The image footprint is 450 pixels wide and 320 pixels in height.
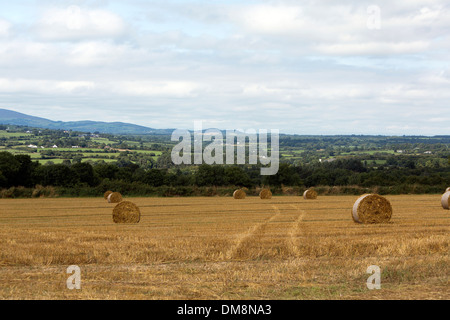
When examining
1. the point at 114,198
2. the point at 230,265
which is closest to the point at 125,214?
the point at 230,265

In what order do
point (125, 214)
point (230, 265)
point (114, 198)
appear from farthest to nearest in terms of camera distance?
point (114, 198)
point (125, 214)
point (230, 265)

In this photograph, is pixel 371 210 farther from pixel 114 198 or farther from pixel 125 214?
pixel 114 198

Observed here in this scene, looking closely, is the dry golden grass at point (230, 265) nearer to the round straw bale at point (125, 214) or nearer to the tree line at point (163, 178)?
the round straw bale at point (125, 214)

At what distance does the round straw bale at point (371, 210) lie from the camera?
22000mm

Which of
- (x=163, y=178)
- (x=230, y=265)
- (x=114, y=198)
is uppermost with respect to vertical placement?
(x=230, y=265)

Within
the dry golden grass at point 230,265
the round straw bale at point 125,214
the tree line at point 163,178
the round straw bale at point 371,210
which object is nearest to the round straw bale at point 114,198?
the tree line at point 163,178

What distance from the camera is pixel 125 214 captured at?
24.7 metres

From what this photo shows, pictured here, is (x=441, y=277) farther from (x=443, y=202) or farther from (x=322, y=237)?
(x=443, y=202)

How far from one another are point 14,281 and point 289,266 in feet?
18.4

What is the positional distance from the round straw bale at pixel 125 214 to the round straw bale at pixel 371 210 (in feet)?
33.0

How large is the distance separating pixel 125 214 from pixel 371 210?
435 inches

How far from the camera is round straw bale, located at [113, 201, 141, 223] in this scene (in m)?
24.6

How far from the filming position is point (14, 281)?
10250mm

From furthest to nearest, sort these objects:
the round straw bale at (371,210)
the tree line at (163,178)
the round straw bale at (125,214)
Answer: the tree line at (163,178)
the round straw bale at (125,214)
the round straw bale at (371,210)
